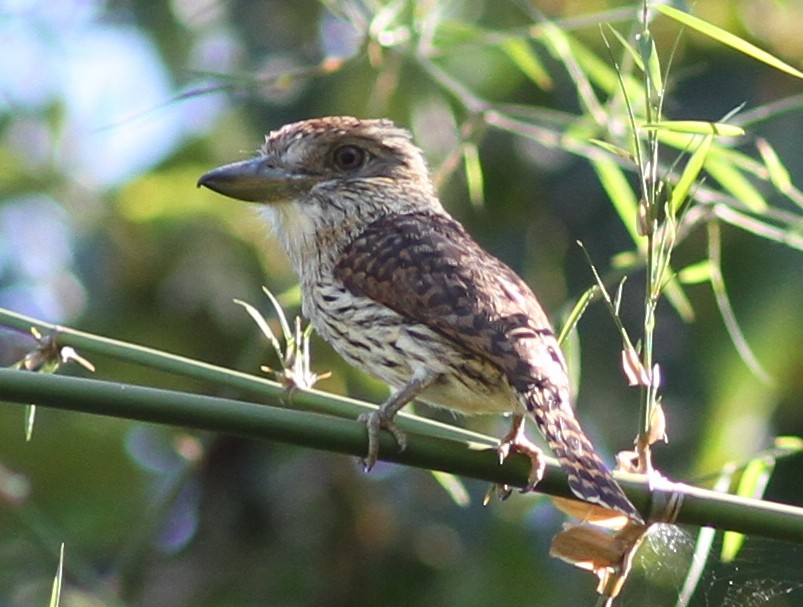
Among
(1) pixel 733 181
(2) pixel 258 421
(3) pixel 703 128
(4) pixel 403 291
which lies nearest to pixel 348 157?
(4) pixel 403 291

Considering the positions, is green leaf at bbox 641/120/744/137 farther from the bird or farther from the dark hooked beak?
the dark hooked beak

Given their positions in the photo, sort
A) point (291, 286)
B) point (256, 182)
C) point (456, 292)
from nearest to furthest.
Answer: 1. point (456, 292)
2. point (256, 182)
3. point (291, 286)

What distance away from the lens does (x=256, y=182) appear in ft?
10.4

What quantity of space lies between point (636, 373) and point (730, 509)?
0.21m

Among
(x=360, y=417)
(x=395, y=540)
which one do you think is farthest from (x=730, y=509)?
(x=395, y=540)

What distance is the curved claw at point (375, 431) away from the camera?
2.01 meters

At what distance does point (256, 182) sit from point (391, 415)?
1045mm

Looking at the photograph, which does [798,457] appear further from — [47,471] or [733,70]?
[47,471]

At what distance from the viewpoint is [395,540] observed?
4.80m

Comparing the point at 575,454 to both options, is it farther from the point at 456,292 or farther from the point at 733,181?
the point at 733,181

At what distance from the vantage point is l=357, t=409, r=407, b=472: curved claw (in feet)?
6.61

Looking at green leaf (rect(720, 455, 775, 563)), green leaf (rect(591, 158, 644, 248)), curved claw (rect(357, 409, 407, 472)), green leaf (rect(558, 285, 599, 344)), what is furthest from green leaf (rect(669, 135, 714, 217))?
green leaf (rect(591, 158, 644, 248))

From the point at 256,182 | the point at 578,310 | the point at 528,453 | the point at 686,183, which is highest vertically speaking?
the point at 256,182

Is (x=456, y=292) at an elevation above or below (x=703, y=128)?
below
